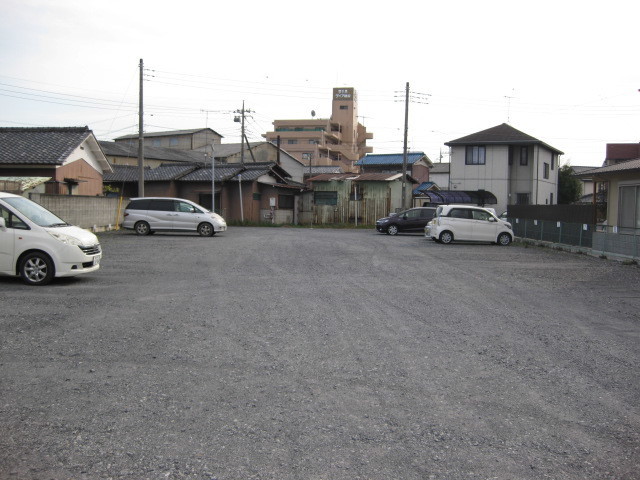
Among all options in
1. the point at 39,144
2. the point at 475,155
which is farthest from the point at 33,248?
the point at 475,155

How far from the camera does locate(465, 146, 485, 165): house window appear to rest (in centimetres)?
3831

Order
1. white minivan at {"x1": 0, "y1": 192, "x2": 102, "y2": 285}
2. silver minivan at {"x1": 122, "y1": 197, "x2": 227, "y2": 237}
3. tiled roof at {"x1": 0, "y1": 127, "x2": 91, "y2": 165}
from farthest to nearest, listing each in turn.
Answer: tiled roof at {"x1": 0, "y1": 127, "x2": 91, "y2": 165} < silver minivan at {"x1": 122, "y1": 197, "x2": 227, "y2": 237} < white minivan at {"x1": 0, "y1": 192, "x2": 102, "y2": 285}

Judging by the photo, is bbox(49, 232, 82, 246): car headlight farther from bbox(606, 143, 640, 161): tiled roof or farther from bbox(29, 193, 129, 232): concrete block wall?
bbox(606, 143, 640, 161): tiled roof

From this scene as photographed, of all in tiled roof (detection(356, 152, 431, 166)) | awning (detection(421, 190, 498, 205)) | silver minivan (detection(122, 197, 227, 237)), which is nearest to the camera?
silver minivan (detection(122, 197, 227, 237))

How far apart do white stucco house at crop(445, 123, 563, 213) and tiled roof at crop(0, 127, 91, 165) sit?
23267 mm

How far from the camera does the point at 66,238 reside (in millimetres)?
10203

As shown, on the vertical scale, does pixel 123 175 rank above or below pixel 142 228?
above

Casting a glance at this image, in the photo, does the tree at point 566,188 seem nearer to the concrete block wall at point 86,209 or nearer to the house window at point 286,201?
the house window at point 286,201

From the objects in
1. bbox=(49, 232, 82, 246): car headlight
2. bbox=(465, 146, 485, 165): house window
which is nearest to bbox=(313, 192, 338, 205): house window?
bbox=(465, 146, 485, 165): house window

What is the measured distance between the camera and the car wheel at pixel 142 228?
2466 cm

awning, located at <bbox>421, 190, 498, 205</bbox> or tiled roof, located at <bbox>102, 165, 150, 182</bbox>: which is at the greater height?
tiled roof, located at <bbox>102, 165, 150, 182</bbox>

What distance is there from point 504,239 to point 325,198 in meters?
20.7

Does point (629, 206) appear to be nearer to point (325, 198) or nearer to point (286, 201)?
point (325, 198)

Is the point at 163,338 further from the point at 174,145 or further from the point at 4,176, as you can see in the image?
the point at 174,145
